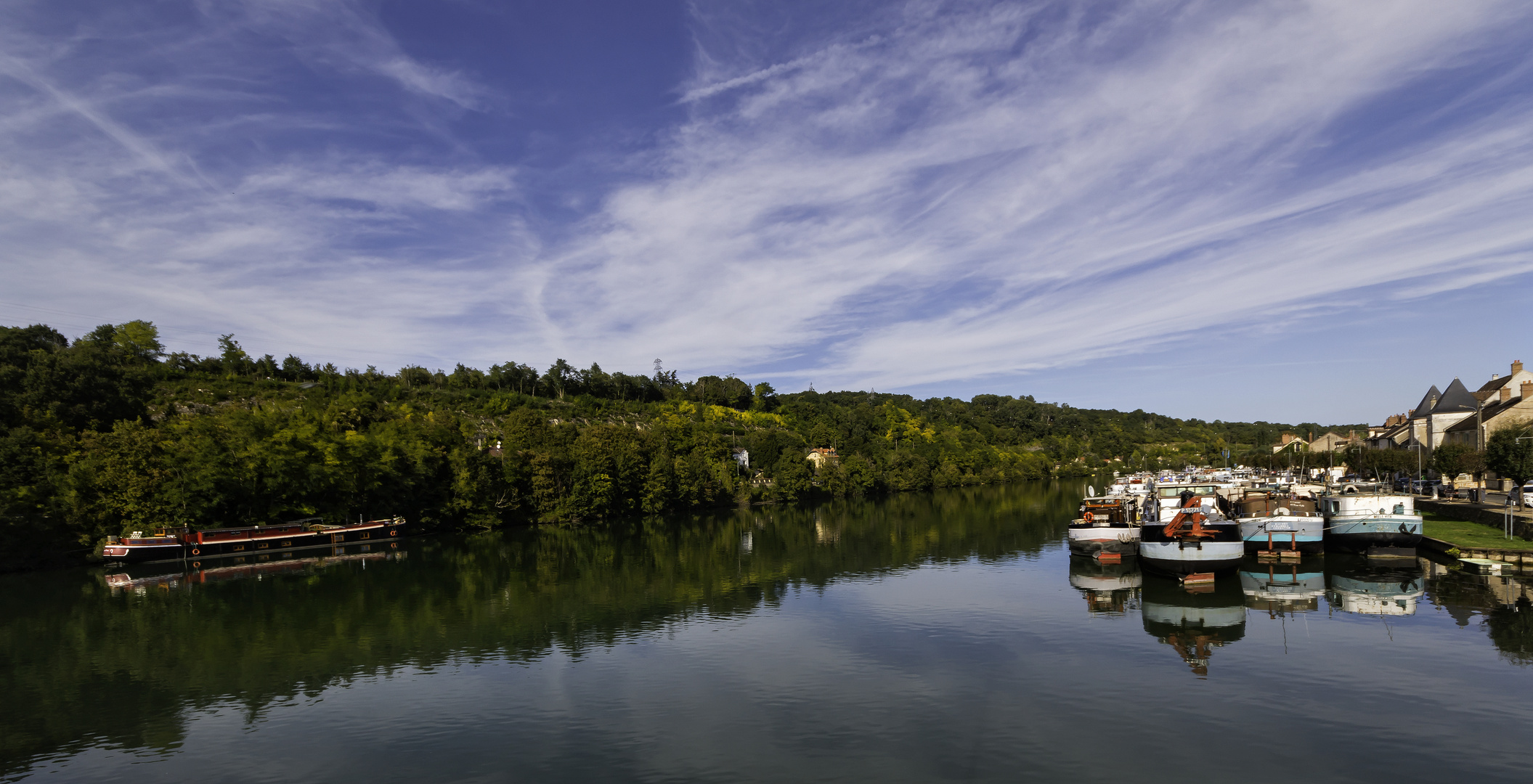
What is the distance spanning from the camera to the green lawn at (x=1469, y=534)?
109 feet


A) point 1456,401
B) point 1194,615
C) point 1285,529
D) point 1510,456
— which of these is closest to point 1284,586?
point 1285,529

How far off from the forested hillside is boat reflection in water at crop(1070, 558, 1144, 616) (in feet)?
156

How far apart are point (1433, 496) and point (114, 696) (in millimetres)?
75497

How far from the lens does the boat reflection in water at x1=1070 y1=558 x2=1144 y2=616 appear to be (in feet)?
95.0

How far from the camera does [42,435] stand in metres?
45.9

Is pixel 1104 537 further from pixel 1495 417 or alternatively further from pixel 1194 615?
pixel 1495 417

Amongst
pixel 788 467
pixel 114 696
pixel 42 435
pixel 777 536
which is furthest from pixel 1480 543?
pixel 42 435

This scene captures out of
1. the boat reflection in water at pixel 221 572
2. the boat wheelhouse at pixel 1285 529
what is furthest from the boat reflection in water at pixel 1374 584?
the boat reflection in water at pixel 221 572

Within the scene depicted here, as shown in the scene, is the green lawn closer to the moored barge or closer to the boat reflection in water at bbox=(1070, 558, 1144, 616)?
the moored barge

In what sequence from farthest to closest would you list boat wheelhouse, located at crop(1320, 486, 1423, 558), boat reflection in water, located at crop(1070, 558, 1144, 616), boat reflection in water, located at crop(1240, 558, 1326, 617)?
boat wheelhouse, located at crop(1320, 486, 1423, 558) → boat reflection in water, located at crop(1070, 558, 1144, 616) → boat reflection in water, located at crop(1240, 558, 1326, 617)

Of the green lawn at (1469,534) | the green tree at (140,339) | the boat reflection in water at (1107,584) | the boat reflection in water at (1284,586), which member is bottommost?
the boat reflection in water at (1107,584)

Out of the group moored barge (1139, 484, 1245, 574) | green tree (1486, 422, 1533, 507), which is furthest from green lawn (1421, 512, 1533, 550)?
moored barge (1139, 484, 1245, 574)

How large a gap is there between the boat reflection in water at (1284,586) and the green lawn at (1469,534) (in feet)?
18.7

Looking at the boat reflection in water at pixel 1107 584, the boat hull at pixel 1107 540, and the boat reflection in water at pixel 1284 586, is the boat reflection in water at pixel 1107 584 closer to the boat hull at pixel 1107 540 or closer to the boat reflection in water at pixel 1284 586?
the boat hull at pixel 1107 540
